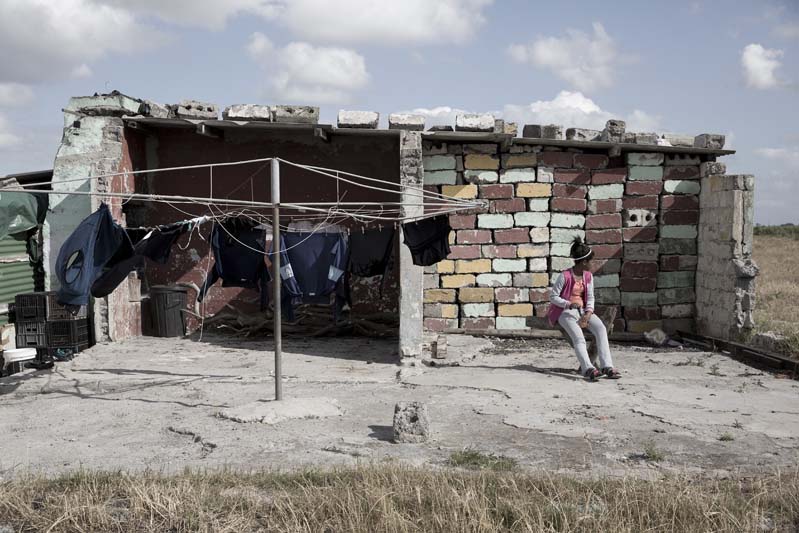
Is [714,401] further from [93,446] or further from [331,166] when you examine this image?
[331,166]

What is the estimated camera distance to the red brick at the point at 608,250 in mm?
10922

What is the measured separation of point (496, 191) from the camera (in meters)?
10.7

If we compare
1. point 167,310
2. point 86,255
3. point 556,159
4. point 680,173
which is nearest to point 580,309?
point 556,159

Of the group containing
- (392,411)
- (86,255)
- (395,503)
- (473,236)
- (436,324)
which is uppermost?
(473,236)

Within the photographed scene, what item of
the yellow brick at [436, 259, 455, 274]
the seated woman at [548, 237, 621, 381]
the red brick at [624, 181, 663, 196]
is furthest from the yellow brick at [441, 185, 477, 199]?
the seated woman at [548, 237, 621, 381]

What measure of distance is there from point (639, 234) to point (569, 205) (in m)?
1.18

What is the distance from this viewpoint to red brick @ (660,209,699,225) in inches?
431

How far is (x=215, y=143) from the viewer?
11164 millimetres

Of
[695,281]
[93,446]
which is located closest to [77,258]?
[93,446]

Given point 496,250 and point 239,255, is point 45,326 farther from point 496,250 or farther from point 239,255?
point 496,250

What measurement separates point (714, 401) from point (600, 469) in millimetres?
2705

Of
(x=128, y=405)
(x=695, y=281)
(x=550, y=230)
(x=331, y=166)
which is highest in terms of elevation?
(x=331, y=166)

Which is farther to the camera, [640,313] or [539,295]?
[640,313]

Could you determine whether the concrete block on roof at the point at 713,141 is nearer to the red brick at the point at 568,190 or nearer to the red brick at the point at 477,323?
the red brick at the point at 568,190
